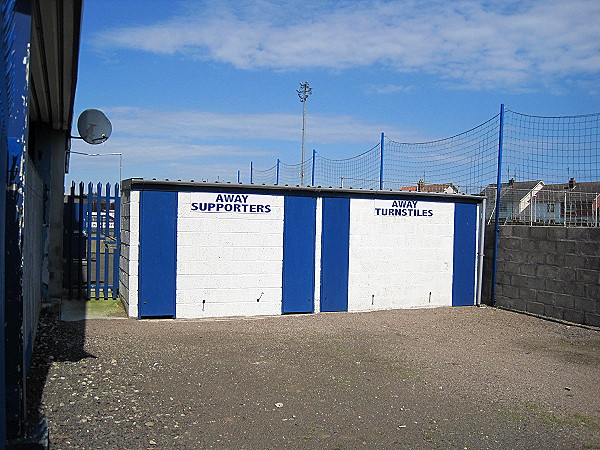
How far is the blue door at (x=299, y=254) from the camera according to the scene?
11.0 metres

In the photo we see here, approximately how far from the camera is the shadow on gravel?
5.25 meters

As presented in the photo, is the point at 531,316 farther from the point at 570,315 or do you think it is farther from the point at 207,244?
the point at 207,244

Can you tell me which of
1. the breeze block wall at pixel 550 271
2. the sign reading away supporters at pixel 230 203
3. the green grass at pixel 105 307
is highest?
the sign reading away supporters at pixel 230 203

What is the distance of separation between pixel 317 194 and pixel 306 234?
0.80 m

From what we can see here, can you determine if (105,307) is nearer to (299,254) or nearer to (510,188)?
(299,254)

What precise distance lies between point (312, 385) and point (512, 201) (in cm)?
803

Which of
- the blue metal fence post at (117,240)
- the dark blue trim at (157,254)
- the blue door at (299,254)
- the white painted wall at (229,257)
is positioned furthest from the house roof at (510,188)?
the blue metal fence post at (117,240)

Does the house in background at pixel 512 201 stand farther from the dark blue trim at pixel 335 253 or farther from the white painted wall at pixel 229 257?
the white painted wall at pixel 229 257

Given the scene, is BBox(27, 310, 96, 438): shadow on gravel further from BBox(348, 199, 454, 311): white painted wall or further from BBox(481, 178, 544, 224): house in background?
BBox(481, 178, 544, 224): house in background

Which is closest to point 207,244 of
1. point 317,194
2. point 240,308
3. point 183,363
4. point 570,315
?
point 240,308

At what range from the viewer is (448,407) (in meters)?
5.70

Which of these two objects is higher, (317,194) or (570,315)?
(317,194)

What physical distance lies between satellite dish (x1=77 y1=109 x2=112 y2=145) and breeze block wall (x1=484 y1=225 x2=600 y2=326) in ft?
27.2

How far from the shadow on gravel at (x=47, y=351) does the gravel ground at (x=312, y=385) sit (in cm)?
3
